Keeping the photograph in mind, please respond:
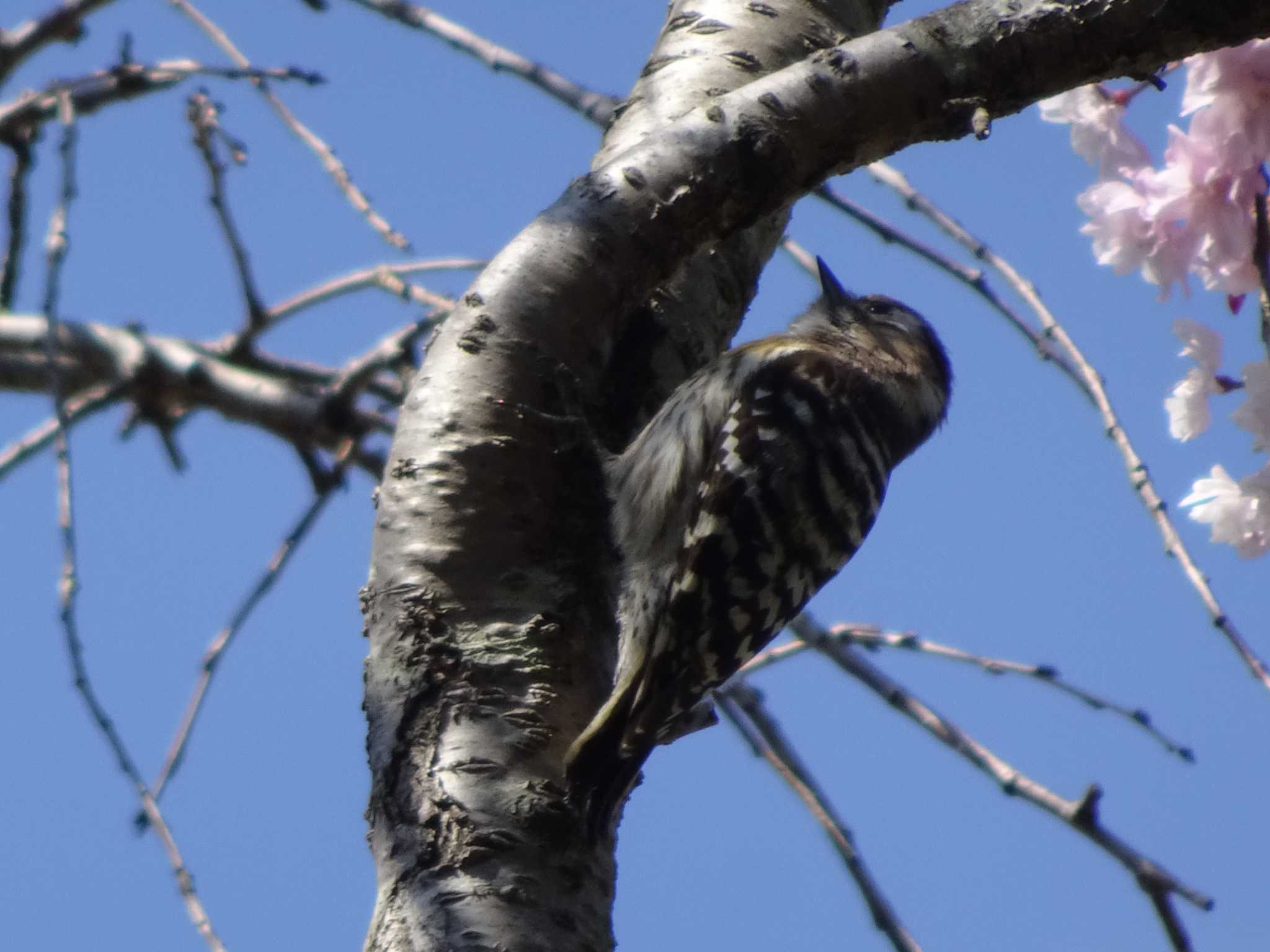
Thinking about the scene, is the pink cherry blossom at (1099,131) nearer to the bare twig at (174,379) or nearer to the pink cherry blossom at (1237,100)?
the pink cherry blossom at (1237,100)

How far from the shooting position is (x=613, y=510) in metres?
2.59

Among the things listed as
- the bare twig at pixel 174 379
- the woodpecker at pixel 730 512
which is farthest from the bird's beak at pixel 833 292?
the bare twig at pixel 174 379

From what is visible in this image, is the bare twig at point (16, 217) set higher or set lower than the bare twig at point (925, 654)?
higher

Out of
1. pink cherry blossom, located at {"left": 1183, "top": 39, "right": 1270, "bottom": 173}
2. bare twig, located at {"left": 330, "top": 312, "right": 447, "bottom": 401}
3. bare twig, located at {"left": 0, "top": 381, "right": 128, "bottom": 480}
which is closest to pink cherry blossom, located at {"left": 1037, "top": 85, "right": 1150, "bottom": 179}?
pink cherry blossom, located at {"left": 1183, "top": 39, "right": 1270, "bottom": 173}

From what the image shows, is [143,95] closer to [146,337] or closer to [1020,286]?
[146,337]

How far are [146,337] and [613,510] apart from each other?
5.72 feet

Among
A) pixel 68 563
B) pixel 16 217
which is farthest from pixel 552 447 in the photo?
pixel 16 217

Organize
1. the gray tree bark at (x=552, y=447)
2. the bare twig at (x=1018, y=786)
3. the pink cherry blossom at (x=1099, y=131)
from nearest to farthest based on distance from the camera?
1. the gray tree bark at (x=552, y=447)
2. the bare twig at (x=1018, y=786)
3. the pink cherry blossom at (x=1099, y=131)

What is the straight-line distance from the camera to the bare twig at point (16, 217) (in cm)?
363

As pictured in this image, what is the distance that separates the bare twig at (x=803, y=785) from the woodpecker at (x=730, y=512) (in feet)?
0.38

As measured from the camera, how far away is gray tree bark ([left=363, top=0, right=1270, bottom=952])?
1806mm

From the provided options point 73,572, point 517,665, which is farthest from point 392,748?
point 73,572

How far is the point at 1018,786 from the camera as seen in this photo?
264 centimetres

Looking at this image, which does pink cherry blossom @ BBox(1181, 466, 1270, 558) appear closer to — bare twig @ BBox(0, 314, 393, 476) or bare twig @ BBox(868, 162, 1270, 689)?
bare twig @ BBox(868, 162, 1270, 689)
